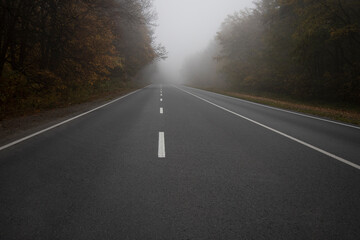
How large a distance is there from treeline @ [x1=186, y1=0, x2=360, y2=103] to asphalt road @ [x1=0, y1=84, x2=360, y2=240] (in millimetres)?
15715

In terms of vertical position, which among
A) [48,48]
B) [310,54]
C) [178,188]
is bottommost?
[178,188]

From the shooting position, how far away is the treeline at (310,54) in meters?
16.5

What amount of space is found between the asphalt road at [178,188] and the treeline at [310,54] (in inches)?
619

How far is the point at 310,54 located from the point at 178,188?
21673 millimetres

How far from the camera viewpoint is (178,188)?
9.71 feet

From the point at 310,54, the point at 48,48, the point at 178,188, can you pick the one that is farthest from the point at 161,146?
the point at 310,54

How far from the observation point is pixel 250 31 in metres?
34.3

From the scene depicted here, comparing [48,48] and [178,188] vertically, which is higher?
[48,48]

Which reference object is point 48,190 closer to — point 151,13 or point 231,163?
point 231,163

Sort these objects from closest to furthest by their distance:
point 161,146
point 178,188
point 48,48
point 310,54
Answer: point 178,188 → point 161,146 → point 48,48 → point 310,54

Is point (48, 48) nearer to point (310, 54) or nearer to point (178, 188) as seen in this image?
point (178, 188)

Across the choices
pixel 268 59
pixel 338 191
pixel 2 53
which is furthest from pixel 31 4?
pixel 268 59

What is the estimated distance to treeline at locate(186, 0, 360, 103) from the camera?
16.5 m

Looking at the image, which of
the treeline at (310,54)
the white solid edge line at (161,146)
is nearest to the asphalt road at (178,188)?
the white solid edge line at (161,146)
